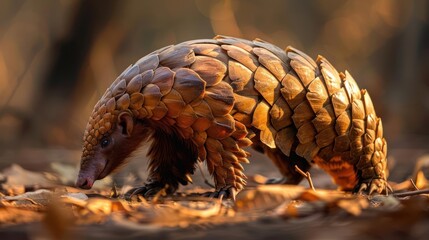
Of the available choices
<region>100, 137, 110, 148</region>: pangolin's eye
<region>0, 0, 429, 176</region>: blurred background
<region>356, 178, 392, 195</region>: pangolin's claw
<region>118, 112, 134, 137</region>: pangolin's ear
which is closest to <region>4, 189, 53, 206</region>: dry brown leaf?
<region>100, 137, 110, 148</region>: pangolin's eye

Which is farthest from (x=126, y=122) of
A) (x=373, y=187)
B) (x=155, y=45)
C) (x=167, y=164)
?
(x=155, y=45)

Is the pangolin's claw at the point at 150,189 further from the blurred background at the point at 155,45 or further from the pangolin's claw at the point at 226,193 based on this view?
the blurred background at the point at 155,45

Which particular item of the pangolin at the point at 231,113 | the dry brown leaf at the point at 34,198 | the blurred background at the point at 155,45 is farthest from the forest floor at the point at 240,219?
the blurred background at the point at 155,45

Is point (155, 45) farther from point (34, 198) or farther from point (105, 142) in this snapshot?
point (34, 198)

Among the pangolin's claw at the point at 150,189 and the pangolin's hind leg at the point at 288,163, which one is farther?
the pangolin's hind leg at the point at 288,163

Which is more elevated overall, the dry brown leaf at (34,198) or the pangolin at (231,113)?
the pangolin at (231,113)

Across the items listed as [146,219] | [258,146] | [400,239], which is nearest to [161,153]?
[258,146]

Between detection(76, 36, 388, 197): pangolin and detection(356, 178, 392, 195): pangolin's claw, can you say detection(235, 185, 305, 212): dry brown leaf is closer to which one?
detection(76, 36, 388, 197): pangolin
